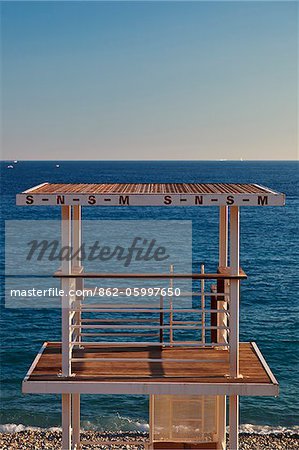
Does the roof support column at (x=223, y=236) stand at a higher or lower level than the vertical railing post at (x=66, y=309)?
higher

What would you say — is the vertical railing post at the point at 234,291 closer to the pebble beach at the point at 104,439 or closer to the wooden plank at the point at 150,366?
the wooden plank at the point at 150,366

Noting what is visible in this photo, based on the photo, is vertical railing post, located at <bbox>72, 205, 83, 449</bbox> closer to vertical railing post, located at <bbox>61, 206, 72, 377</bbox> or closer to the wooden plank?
the wooden plank

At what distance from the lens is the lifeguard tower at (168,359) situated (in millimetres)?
10375

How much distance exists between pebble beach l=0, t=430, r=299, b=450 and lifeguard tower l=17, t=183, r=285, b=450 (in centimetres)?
1264

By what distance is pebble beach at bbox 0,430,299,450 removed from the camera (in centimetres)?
2483

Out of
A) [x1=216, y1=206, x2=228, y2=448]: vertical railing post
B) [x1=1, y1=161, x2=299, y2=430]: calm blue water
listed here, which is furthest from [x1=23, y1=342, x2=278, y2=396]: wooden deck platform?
[x1=1, y1=161, x2=299, y2=430]: calm blue water

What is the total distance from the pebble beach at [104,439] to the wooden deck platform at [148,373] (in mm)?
13033

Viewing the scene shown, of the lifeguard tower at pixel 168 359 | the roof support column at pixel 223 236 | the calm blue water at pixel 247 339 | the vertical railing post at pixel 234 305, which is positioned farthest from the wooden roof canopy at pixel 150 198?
the calm blue water at pixel 247 339

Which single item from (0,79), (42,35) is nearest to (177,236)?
(42,35)

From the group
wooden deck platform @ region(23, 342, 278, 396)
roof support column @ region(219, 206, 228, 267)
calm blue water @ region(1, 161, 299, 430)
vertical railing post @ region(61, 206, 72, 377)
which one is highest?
roof support column @ region(219, 206, 228, 267)

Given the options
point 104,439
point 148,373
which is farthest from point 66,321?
point 104,439

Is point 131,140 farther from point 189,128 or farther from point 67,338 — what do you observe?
point 67,338

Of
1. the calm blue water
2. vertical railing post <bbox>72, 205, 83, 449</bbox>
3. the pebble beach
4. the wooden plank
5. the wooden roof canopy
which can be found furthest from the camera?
the calm blue water

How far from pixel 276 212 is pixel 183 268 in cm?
4591
